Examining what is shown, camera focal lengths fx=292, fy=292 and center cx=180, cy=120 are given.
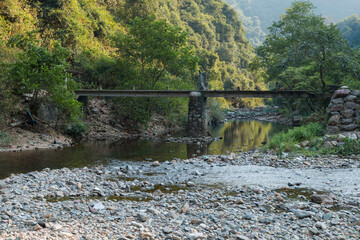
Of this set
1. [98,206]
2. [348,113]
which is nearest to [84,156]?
[98,206]

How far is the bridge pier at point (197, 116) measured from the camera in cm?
2175

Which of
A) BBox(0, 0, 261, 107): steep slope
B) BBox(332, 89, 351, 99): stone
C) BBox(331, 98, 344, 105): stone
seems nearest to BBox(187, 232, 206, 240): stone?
BBox(331, 98, 344, 105): stone

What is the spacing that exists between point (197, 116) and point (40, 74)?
428 inches

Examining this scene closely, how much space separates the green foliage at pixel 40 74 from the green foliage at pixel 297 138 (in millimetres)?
11995

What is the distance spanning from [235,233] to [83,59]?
94.5 feet

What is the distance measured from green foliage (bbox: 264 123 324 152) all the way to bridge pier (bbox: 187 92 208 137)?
22.5ft

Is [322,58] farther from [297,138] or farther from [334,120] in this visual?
[297,138]

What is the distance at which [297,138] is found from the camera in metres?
15.8

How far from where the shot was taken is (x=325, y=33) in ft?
61.2

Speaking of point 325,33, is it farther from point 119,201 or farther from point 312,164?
point 119,201

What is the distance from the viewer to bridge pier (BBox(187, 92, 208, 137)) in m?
21.8

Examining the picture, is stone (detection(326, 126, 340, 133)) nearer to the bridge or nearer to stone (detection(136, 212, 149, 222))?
the bridge

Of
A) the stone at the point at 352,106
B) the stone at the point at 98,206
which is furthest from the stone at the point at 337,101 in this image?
the stone at the point at 98,206

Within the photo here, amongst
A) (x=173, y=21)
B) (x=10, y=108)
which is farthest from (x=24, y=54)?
(x=173, y=21)
